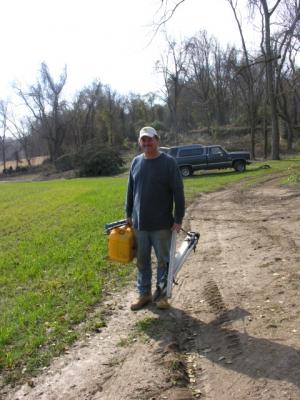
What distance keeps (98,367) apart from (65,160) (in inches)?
2532

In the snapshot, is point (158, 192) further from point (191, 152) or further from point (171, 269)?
point (191, 152)

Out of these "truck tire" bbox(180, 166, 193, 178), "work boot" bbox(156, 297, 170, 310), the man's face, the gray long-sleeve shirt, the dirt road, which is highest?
the man's face

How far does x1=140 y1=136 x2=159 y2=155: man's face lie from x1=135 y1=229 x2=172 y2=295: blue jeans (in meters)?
0.97

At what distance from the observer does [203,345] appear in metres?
5.05

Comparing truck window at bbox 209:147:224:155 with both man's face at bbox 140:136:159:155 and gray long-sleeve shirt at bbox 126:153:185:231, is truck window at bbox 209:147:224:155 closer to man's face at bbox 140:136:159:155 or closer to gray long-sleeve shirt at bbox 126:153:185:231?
gray long-sleeve shirt at bbox 126:153:185:231

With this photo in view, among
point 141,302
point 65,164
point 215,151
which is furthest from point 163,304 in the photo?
point 65,164

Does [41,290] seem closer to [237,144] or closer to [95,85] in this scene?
[237,144]

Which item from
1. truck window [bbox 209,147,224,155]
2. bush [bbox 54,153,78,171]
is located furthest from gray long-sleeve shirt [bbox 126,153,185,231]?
bush [bbox 54,153,78,171]

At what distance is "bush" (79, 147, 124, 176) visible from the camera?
172 ft

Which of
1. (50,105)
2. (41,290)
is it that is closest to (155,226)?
(41,290)

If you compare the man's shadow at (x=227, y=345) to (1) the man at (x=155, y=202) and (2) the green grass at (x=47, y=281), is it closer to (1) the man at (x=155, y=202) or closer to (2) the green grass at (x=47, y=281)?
(1) the man at (x=155, y=202)

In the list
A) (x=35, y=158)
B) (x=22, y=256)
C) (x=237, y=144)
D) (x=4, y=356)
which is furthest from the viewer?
(x=35, y=158)

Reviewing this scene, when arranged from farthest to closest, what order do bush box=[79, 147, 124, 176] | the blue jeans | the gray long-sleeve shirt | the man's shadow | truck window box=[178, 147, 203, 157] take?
1. bush box=[79, 147, 124, 176]
2. truck window box=[178, 147, 203, 157]
3. the blue jeans
4. the gray long-sleeve shirt
5. the man's shadow

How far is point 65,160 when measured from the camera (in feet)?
222
